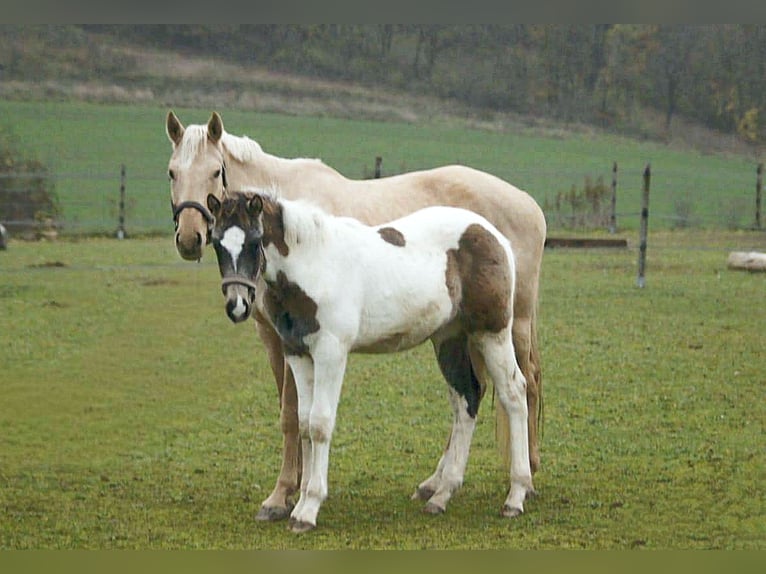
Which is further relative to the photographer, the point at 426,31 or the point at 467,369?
the point at 426,31

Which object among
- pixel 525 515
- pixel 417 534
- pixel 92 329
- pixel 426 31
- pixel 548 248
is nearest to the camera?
pixel 417 534

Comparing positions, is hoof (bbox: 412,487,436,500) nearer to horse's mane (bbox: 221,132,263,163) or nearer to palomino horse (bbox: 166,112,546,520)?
palomino horse (bbox: 166,112,546,520)

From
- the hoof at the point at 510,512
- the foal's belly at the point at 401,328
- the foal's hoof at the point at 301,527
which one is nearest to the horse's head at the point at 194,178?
the foal's belly at the point at 401,328

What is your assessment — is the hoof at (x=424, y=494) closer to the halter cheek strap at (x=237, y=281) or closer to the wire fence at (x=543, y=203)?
the halter cheek strap at (x=237, y=281)

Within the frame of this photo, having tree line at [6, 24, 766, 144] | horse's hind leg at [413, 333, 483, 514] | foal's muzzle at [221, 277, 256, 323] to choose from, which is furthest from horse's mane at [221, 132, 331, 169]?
tree line at [6, 24, 766, 144]

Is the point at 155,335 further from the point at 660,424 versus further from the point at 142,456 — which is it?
the point at 660,424

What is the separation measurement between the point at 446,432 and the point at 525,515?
79.9 inches

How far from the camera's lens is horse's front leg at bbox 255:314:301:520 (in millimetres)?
6020

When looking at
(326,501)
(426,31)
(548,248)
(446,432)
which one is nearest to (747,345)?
(446,432)

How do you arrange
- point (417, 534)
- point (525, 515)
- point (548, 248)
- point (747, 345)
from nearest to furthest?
1. point (417, 534)
2. point (525, 515)
3. point (747, 345)
4. point (548, 248)

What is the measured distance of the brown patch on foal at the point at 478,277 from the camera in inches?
230

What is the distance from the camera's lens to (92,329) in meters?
12.1

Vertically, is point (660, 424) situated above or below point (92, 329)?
above

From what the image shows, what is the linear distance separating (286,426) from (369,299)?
987mm
